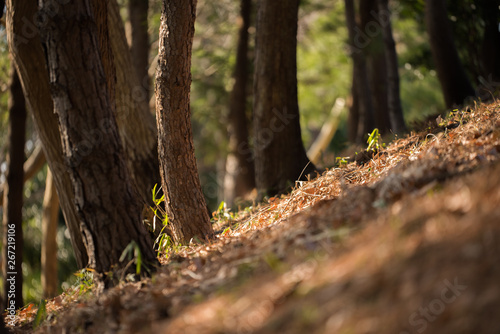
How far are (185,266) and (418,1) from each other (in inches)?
385

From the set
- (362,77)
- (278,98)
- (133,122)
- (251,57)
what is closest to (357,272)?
(133,122)

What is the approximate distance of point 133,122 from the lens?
6516 mm

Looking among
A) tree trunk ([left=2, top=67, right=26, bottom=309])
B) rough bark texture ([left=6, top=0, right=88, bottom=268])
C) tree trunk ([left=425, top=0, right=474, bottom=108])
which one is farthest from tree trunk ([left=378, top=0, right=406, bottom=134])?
tree trunk ([left=2, top=67, right=26, bottom=309])

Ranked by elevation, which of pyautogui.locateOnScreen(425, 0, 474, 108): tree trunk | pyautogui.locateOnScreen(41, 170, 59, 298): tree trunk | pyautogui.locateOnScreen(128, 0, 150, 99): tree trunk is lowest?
pyautogui.locateOnScreen(41, 170, 59, 298): tree trunk

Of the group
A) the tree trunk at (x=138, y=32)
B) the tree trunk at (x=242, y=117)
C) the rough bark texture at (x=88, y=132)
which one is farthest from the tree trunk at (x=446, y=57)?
the rough bark texture at (x=88, y=132)

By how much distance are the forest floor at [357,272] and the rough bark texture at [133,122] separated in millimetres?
2317

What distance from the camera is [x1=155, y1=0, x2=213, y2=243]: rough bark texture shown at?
470cm

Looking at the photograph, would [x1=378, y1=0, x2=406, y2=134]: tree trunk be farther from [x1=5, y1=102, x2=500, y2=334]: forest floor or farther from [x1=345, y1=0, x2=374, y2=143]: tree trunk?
[x1=5, y1=102, x2=500, y2=334]: forest floor

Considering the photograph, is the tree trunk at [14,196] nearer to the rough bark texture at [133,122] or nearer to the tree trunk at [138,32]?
the rough bark texture at [133,122]

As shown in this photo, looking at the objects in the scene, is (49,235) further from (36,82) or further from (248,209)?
(248,209)

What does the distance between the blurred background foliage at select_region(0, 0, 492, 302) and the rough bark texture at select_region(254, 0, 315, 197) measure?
7.56 feet

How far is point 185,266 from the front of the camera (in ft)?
12.5

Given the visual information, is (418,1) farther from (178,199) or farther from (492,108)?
(178,199)

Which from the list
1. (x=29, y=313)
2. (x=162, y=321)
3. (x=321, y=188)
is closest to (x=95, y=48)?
(x=162, y=321)
